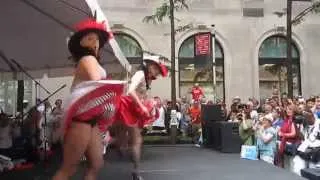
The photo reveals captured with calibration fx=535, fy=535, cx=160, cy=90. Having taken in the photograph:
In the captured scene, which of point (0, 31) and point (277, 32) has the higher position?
point (277, 32)

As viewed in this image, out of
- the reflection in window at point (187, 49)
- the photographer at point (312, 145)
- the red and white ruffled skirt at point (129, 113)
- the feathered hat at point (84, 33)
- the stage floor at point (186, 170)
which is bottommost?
the stage floor at point (186, 170)

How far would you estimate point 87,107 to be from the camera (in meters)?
4.15

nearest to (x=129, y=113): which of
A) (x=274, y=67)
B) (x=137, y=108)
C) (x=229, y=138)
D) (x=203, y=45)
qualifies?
A: (x=137, y=108)

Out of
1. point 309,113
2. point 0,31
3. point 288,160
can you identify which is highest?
point 0,31

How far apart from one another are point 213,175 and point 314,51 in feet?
60.3

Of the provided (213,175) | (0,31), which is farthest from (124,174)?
(0,31)

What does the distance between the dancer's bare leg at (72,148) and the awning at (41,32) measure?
96.0 inches

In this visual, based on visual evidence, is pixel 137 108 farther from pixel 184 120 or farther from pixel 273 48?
pixel 273 48

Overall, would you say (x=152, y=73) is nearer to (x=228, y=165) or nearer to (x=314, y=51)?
(x=228, y=165)

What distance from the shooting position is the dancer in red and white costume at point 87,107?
13.4 ft

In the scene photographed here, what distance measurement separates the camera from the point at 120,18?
2312 centimetres

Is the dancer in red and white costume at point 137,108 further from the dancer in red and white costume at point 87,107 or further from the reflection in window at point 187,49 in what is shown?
the reflection in window at point 187,49

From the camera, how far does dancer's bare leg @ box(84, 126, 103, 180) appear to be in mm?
4188

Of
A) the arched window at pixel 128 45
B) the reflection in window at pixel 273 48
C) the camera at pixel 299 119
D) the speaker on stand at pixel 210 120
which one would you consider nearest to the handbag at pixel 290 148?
the camera at pixel 299 119
